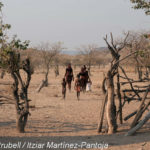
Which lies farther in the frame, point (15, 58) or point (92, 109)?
point (92, 109)

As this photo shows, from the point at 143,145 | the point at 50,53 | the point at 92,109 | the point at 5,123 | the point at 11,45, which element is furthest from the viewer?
the point at 50,53

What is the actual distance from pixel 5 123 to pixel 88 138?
3.02 m

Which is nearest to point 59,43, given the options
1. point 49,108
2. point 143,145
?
point 49,108

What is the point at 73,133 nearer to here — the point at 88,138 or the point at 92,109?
the point at 88,138

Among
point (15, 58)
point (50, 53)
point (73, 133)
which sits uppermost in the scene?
point (50, 53)

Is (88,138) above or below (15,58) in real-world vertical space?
below

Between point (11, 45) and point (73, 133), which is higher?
point (11, 45)

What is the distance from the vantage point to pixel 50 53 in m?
26.6

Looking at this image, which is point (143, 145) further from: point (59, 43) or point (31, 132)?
point (59, 43)

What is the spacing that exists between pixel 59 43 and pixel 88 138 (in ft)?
71.0

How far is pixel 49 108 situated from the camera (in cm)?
1084

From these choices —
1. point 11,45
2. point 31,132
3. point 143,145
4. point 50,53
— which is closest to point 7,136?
point 31,132

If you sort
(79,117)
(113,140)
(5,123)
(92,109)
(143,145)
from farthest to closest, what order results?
(92,109), (79,117), (5,123), (113,140), (143,145)

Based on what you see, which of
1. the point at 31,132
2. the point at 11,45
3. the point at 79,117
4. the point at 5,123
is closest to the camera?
the point at 11,45
